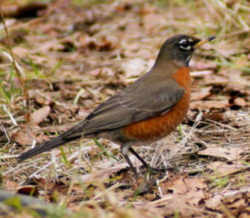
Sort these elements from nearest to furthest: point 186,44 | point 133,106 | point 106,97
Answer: point 133,106, point 186,44, point 106,97

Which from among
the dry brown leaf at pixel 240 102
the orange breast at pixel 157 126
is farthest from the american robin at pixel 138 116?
the dry brown leaf at pixel 240 102

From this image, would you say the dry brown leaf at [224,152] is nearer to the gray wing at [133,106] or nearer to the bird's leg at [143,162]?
the bird's leg at [143,162]

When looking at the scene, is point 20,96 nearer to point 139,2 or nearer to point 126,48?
point 126,48

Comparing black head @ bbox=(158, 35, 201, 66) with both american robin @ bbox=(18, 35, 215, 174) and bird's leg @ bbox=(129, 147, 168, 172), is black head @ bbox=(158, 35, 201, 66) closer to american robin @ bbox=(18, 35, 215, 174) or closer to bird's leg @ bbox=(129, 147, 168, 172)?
american robin @ bbox=(18, 35, 215, 174)

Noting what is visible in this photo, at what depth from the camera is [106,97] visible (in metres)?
5.46

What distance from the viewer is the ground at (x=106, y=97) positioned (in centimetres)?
338

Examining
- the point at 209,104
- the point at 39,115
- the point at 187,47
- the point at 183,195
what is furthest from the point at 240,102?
the point at 39,115

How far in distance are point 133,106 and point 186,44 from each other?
902mm

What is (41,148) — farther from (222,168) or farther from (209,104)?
(209,104)

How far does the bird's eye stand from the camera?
4.55 metres

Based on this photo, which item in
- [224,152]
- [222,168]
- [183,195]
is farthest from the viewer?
[224,152]

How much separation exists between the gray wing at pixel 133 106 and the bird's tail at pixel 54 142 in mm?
63

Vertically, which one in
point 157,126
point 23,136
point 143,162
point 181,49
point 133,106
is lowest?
point 143,162

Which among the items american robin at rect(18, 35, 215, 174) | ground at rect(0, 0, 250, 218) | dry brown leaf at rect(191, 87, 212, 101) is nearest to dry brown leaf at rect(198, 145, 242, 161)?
ground at rect(0, 0, 250, 218)
